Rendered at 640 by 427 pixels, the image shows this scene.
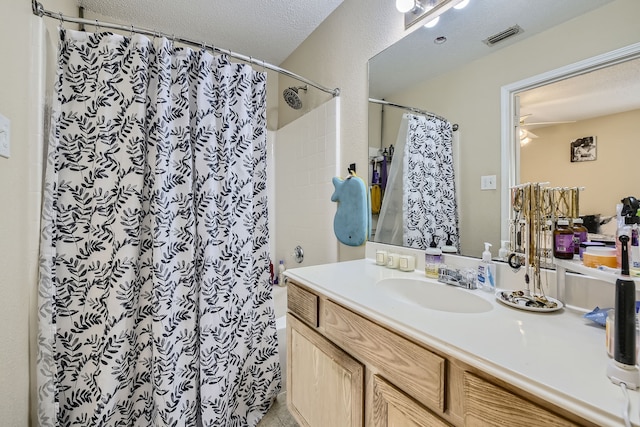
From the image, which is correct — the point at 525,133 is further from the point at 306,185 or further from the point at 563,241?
the point at 306,185

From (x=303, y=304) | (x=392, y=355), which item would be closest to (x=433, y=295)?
(x=392, y=355)

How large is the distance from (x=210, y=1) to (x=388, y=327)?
2160mm

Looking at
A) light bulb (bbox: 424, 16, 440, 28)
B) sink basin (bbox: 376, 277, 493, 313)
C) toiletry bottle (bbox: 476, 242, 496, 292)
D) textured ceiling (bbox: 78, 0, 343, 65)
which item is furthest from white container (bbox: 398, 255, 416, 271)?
textured ceiling (bbox: 78, 0, 343, 65)

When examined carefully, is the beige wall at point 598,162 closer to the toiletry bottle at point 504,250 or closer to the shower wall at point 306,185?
the toiletry bottle at point 504,250

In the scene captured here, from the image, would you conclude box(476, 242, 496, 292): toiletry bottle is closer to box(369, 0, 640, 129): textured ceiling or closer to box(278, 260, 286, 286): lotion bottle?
box(369, 0, 640, 129): textured ceiling

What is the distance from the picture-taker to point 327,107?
5.99ft

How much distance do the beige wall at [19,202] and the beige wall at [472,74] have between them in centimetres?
145

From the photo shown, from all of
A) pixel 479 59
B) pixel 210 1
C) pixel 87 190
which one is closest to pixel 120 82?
pixel 87 190

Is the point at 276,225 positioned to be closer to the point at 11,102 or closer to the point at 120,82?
the point at 120,82

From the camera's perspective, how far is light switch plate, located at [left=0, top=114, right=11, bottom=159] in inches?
34.8

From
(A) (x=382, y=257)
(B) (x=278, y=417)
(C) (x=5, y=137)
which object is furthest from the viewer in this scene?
(B) (x=278, y=417)

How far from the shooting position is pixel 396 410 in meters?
0.70

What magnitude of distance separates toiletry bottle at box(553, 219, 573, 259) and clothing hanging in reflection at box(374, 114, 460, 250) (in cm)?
38

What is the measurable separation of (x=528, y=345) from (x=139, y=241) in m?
1.40
